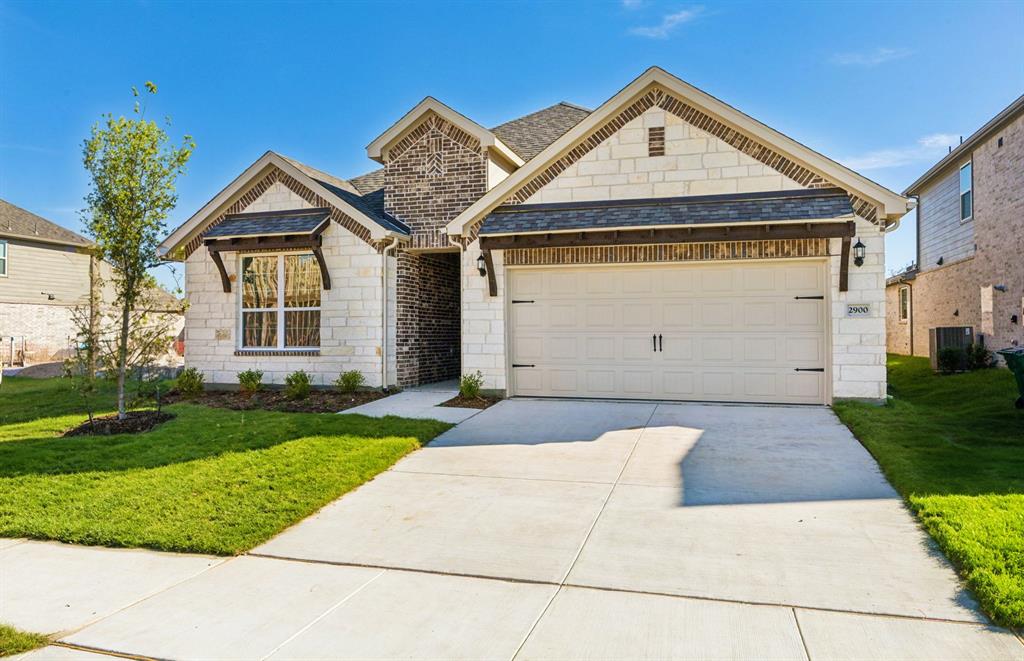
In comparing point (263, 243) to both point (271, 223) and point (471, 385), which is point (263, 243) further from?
point (471, 385)

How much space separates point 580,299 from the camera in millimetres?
11750

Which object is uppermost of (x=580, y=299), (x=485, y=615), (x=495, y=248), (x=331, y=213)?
(x=331, y=213)

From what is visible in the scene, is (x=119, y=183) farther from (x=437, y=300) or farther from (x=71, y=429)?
(x=437, y=300)

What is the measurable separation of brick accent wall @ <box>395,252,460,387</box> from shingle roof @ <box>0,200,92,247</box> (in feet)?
60.1

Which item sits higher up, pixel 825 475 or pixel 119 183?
pixel 119 183

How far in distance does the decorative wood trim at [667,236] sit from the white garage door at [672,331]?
2.22ft

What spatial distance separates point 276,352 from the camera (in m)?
13.4

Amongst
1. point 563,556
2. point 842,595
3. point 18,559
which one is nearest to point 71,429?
point 18,559

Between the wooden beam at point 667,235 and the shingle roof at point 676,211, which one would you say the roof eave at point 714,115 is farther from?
→ the wooden beam at point 667,235

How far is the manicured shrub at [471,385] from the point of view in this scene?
38.1 feet

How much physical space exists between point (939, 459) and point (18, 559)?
28.5ft

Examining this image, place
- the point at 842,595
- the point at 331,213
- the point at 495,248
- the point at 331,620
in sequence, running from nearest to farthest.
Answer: the point at 331,620, the point at 842,595, the point at 495,248, the point at 331,213

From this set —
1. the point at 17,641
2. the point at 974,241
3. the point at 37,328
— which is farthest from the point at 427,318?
the point at 37,328

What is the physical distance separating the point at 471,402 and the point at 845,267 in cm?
671
